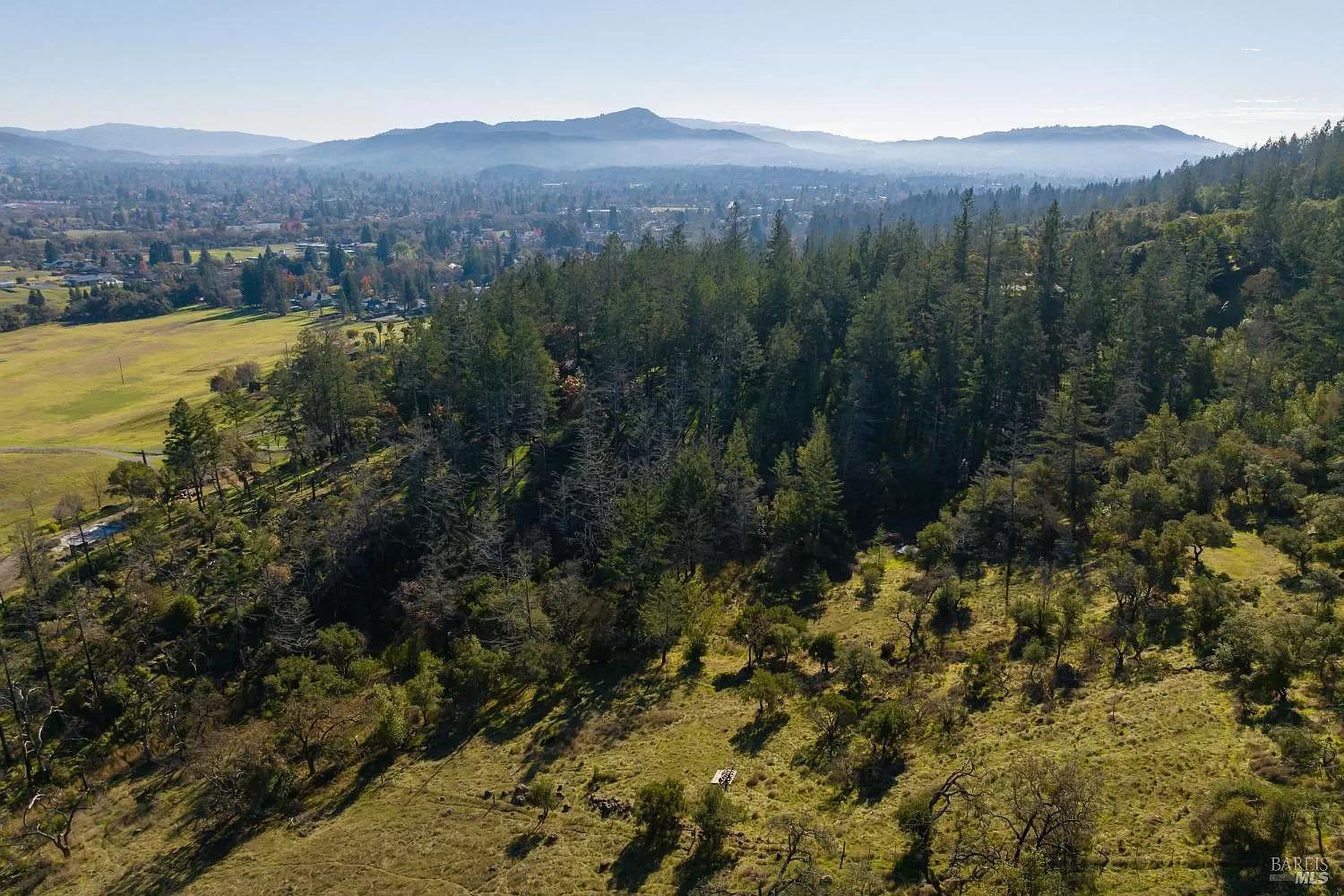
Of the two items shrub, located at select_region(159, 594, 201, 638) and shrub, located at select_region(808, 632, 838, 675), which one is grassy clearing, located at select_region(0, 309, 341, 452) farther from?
shrub, located at select_region(808, 632, 838, 675)

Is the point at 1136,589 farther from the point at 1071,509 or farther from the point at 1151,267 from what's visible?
the point at 1151,267

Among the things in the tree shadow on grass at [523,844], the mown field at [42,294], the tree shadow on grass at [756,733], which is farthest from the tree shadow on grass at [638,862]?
the mown field at [42,294]

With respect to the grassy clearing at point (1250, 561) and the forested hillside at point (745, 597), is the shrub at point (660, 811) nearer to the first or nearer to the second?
the forested hillside at point (745, 597)

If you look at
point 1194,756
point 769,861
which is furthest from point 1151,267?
point 769,861

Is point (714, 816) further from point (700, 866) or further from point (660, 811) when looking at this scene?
point (660, 811)

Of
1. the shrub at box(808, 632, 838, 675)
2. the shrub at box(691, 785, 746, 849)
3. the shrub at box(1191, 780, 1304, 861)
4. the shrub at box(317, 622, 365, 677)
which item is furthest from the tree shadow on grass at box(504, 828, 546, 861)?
the shrub at box(1191, 780, 1304, 861)

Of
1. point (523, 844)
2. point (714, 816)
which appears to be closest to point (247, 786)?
point (523, 844)
